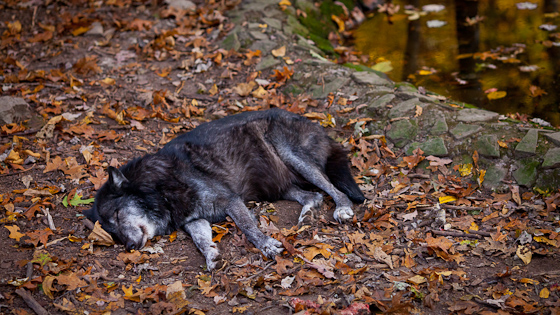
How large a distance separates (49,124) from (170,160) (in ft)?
8.31

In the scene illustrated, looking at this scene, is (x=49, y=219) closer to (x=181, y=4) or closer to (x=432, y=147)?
(x=432, y=147)

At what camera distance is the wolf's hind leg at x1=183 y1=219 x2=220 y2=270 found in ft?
14.3

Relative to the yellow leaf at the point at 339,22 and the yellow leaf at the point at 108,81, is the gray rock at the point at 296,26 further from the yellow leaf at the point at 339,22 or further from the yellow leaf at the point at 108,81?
the yellow leaf at the point at 108,81

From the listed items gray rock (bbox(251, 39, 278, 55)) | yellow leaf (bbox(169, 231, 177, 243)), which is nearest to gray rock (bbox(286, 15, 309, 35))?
gray rock (bbox(251, 39, 278, 55))

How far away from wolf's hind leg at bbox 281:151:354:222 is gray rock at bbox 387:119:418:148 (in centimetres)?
126

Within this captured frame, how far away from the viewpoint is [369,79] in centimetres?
724

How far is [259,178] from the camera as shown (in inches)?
215

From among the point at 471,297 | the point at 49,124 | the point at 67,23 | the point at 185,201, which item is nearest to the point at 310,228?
the point at 185,201

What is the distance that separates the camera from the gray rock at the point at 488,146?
17.4 ft

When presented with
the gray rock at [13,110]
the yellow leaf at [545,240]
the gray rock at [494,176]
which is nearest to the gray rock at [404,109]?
the gray rock at [494,176]

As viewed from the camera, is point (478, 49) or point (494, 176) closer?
point (494, 176)

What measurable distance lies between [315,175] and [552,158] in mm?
2737

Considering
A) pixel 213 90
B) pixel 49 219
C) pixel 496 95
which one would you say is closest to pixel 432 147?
pixel 496 95

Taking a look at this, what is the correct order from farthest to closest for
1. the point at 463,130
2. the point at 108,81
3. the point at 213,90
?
the point at 108,81, the point at 213,90, the point at 463,130
